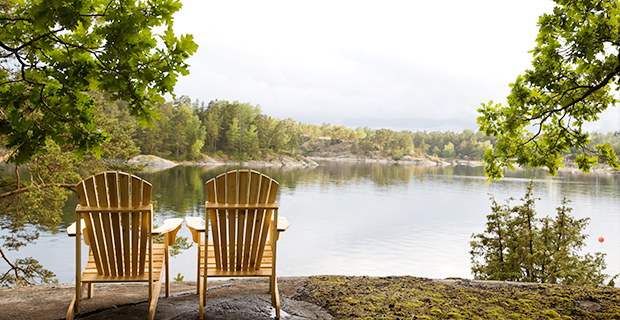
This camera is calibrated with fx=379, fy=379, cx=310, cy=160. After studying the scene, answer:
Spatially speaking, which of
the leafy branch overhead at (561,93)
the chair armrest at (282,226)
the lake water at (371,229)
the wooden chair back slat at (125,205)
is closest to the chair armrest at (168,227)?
the wooden chair back slat at (125,205)

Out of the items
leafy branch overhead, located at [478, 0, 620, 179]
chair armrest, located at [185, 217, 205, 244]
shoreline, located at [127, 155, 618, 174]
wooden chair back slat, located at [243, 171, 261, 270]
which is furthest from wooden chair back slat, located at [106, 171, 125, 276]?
shoreline, located at [127, 155, 618, 174]

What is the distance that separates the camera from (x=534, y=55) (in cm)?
462

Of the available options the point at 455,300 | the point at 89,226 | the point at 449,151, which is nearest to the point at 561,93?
the point at 455,300

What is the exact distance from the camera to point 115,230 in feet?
10.3

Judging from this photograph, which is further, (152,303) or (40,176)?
(40,176)

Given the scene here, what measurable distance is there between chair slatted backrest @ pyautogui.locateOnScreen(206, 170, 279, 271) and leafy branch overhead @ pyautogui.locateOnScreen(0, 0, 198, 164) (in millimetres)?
844

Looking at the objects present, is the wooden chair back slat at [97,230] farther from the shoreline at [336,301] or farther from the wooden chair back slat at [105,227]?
the shoreline at [336,301]


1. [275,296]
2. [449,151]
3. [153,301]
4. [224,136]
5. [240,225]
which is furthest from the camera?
[449,151]

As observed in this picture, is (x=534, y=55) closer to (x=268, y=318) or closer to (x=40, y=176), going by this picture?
(x=268, y=318)

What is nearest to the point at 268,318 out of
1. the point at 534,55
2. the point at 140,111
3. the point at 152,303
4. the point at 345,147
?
the point at 152,303

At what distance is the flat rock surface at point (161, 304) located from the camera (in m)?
3.02

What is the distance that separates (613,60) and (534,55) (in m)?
0.78

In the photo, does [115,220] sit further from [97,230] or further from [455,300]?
[455,300]

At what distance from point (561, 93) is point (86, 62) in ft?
15.7
